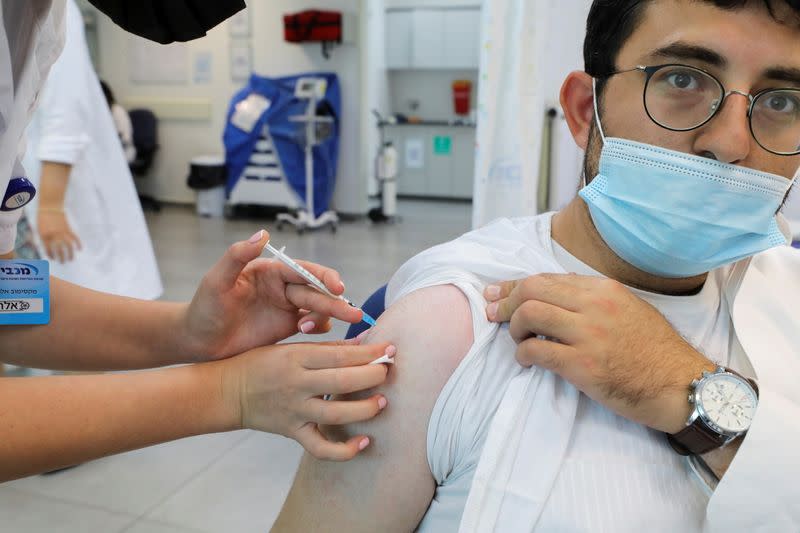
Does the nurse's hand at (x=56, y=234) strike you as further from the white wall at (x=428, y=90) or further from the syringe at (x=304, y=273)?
the white wall at (x=428, y=90)

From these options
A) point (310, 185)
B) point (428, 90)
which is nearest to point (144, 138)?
point (310, 185)

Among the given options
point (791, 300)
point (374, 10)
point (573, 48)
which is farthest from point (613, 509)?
point (374, 10)

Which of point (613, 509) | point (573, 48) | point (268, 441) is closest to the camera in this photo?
point (613, 509)

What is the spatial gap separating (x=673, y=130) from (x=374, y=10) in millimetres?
6436

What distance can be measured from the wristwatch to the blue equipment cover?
586 cm

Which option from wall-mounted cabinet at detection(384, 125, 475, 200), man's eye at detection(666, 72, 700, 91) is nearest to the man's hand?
man's eye at detection(666, 72, 700, 91)

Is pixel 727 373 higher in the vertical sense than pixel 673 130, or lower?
lower

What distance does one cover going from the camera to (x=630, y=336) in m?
0.80

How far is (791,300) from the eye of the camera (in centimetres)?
101

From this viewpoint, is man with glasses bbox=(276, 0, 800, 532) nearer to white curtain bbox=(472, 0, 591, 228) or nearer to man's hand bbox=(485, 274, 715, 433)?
man's hand bbox=(485, 274, 715, 433)

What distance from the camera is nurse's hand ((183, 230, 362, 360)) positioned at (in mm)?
962

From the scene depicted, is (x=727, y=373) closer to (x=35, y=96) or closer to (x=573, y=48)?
(x=35, y=96)

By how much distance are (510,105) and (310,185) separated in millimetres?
3969

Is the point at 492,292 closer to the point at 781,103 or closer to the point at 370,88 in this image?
the point at 781,103
